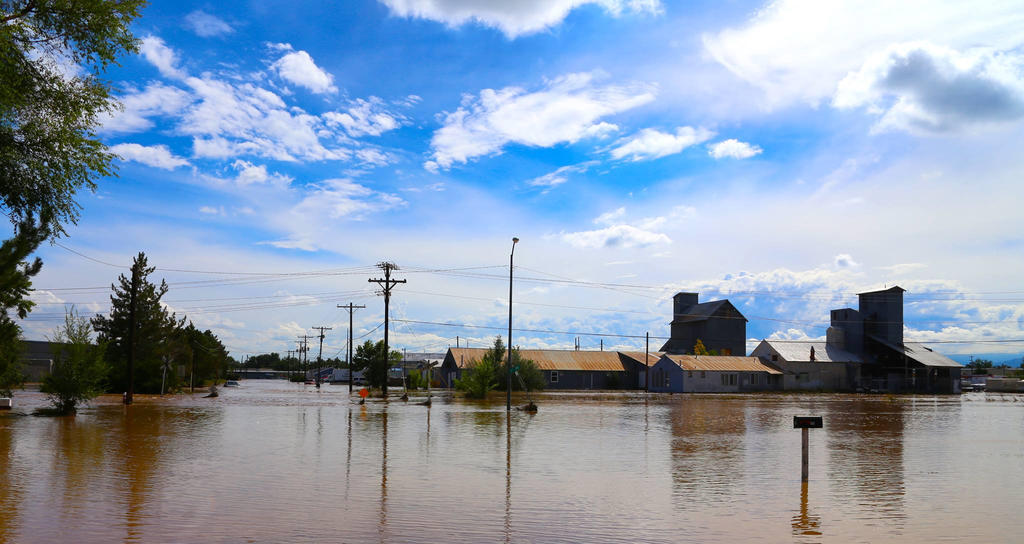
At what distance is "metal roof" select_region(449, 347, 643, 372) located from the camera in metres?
88.4

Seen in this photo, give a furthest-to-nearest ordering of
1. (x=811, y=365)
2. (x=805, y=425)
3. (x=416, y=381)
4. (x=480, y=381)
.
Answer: (x=811, y=365) → (x=416, y=381) → (x=480, y=381) → (x=805, y=425)

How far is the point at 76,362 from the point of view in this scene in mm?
32625

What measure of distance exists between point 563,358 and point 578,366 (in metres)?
2.13

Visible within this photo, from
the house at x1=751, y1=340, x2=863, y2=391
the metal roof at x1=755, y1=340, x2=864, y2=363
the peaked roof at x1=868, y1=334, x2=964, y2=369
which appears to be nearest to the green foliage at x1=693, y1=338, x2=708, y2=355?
the house at x1=751, y1=340, x2=863, y2=391

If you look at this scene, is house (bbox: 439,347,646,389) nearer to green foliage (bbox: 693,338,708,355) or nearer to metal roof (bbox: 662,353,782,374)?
metal roof (bbox: 662,353,782,374)

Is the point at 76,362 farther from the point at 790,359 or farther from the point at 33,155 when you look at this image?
the point at 790,359

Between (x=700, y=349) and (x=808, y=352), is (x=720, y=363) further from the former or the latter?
(x=808, y=352)

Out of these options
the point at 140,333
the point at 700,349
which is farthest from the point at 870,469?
the point at 700,349

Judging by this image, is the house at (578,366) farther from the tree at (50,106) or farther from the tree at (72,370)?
the tree at (50,106)

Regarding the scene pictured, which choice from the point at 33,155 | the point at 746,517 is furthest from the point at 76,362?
the point at 746,517

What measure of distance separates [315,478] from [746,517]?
8000 mm

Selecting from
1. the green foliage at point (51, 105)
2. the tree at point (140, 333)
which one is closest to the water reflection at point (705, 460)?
the green foliage at point (51, 105)

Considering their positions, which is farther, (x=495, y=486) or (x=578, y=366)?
(x=578, y=366)

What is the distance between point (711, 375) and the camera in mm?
85188
